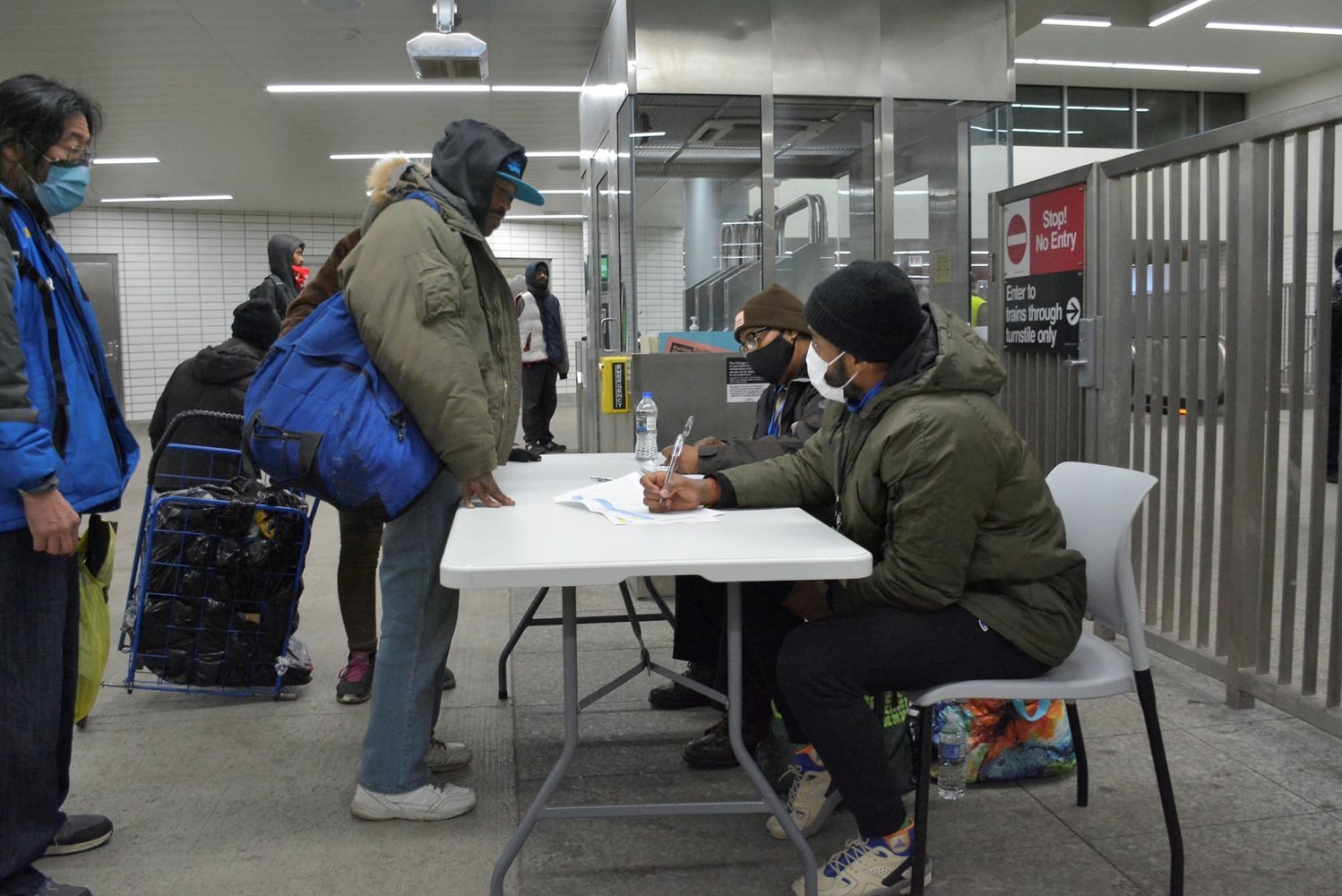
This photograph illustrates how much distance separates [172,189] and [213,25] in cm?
713

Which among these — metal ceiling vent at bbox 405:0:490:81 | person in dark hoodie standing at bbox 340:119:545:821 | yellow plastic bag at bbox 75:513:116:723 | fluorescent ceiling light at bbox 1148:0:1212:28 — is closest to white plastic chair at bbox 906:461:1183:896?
person in dark hoodie standing at bbox 340:119:545:821

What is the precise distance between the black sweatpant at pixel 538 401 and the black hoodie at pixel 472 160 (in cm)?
661

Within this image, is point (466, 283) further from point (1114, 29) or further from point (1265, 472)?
point (1114, 29)

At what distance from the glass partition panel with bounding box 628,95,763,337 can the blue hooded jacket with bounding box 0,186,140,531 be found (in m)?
3.06

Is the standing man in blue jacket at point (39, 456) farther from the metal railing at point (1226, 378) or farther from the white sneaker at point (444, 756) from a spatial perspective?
the metal railing at point (1226, 378)

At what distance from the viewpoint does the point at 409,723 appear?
2.42m

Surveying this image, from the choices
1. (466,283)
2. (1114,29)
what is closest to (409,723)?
(466,283)

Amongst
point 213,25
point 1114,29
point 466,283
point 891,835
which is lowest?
point 891,835

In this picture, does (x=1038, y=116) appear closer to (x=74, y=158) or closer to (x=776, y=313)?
(x=776, y=313)

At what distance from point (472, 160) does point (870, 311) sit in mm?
1009

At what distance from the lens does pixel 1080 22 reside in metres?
8.27

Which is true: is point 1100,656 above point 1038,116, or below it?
below

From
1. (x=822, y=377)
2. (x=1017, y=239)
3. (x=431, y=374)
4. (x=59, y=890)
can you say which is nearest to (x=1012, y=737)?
(x=822, y=377)

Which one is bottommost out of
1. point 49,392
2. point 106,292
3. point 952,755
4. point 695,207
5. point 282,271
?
point 952,755
